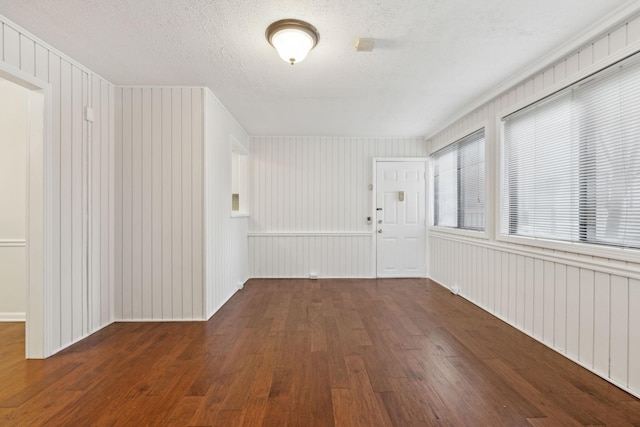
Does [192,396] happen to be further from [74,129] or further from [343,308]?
[74,129]

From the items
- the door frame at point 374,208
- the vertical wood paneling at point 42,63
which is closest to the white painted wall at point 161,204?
the vertical wood paneling at point 42,63

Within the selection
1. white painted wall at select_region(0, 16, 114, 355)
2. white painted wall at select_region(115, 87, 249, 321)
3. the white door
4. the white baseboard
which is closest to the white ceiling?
white painted wall at select_region(0, 16, 114, 355)

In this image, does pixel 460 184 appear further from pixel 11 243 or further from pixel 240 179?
pixel 11 243

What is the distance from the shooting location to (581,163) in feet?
7.82

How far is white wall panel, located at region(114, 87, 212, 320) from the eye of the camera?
128 inches

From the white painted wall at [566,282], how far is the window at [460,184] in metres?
0.25

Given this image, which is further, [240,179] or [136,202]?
[240,179]

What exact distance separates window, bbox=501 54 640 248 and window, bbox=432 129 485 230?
59 cm

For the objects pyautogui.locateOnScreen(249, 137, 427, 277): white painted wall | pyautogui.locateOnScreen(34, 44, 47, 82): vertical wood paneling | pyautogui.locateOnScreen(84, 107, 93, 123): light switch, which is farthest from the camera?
pyautogui.locateOnScreen(249, 137, 427, 277): white painted wall

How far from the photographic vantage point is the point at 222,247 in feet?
Result: 12.7

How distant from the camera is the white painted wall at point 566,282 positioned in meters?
1.99

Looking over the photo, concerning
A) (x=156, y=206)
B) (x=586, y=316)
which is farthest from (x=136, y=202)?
(x=586, y=316)

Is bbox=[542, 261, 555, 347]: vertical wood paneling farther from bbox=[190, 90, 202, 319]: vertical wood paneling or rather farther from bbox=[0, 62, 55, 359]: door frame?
bbox=[0, 62, 55, 359]: door frame

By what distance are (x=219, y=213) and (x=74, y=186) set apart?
1457 millimetres
